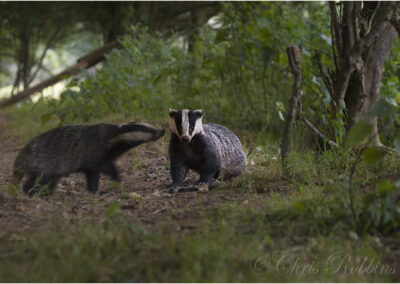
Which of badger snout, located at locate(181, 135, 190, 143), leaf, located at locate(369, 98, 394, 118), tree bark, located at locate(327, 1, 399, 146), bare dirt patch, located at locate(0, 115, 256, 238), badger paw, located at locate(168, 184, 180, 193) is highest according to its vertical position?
tree bark, located at locate(327, 1, 399, 146)

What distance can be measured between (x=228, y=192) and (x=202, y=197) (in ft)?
0.76

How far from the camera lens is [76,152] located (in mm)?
4020

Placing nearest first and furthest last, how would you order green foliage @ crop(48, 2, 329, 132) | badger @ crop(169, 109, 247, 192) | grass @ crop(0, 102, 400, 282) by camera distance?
grass @ crop(0, 102, 400, 282), badger @ crop(169, 109, 247, 192), green foliage @ crop(48, 2, 329, 132)

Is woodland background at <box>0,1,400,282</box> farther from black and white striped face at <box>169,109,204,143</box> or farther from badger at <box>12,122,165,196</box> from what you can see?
black and white striped face at <box>169,109,204,143</box>

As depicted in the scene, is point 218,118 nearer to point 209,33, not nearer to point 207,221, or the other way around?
point 209,33

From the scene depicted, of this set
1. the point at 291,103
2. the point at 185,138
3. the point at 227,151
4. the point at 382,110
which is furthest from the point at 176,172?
the point at 382,110

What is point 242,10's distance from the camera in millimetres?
6562

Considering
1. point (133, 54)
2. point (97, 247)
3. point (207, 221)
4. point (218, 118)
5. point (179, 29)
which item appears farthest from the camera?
point (179, 29)

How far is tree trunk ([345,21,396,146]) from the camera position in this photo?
4523mm

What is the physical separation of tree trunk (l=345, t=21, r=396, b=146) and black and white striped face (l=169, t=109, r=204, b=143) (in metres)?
1.52

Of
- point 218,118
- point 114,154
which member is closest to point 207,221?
point 114,154

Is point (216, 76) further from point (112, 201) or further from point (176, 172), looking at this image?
point (112, 201)

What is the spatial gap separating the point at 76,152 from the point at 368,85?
2.88m

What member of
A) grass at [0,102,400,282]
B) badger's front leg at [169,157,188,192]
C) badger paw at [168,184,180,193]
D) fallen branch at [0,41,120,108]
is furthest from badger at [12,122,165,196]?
fallen branch at [0,41,120,108]
